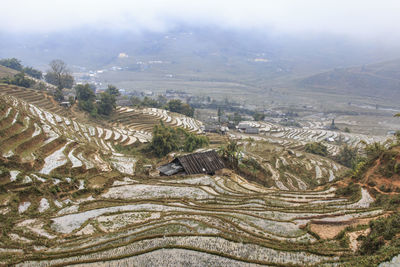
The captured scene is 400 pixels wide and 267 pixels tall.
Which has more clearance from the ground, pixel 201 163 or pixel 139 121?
pixel 201 163

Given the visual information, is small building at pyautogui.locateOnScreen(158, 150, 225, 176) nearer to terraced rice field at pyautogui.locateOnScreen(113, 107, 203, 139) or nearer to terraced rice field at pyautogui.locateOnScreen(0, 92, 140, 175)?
terraced rice field at pyautogui.locateOnScreen(0, 92, 140, 175)

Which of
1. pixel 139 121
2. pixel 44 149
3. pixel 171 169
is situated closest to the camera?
pixel 44 149

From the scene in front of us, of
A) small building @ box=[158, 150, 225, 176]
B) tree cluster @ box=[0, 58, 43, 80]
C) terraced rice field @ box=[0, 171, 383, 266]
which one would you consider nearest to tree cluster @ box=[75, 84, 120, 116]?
small building @ box=[158, 150, 225, 176]

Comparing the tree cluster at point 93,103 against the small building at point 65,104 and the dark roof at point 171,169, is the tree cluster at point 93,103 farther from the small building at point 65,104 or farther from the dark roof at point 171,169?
the dark roof at point 171,169

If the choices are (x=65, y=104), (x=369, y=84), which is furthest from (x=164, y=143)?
(x=369, y=84)

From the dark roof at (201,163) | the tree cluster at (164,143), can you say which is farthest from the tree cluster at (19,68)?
the dark roof at (201,163)

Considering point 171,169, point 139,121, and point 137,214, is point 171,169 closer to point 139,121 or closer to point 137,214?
point 137,214

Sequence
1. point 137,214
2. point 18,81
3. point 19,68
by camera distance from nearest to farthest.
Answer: point 137,214 → point 18,81 → point 19,68

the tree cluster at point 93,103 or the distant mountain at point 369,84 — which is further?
the distant mountain at point 369,84

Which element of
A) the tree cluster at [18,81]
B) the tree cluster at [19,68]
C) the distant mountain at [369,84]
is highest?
the tree cluster at [19,68]
